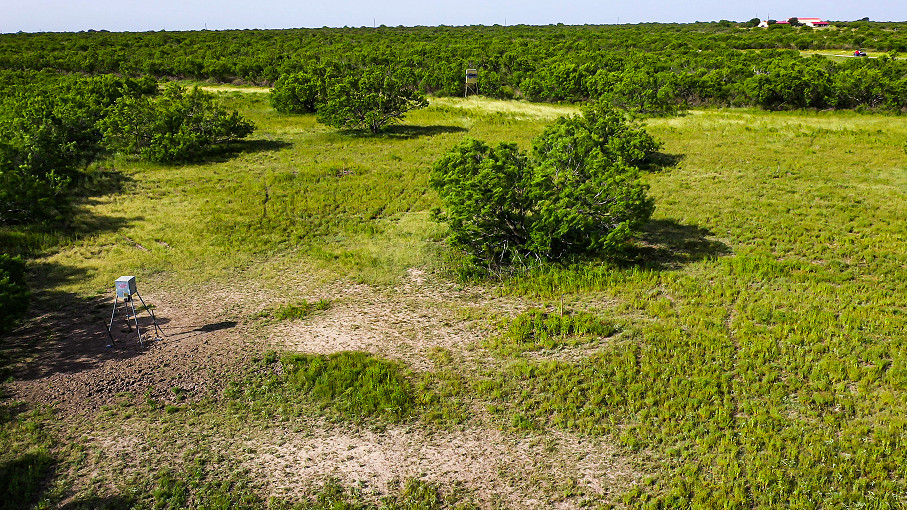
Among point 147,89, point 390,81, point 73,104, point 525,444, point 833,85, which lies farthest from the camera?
point 147,89

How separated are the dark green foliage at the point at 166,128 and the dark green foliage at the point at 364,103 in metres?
5.36

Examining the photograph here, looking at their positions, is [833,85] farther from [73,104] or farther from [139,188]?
[73,104]

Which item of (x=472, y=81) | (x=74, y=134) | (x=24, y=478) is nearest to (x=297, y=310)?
(x=24, y=478)

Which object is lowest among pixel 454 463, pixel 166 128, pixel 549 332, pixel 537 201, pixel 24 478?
pixel 454 463

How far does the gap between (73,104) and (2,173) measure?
13.8m

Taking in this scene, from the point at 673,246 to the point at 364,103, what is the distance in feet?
69.1

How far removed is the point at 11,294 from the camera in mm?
12117

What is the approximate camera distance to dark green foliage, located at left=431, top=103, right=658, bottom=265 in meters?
16.2

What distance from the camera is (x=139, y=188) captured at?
2445 centimetres

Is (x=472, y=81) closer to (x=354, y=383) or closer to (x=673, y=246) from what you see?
(x=673, y=246)

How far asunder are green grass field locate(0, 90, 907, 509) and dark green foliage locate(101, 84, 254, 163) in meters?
2.22

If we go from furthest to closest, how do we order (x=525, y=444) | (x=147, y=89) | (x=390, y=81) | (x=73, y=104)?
(x=147, y=89)
(x=390, y=81)
(x=73, y=104)
(x=525, y=444)

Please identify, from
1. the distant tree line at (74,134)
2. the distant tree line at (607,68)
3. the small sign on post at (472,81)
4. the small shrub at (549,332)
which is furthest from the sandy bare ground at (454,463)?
the small sign on post at (472,81)

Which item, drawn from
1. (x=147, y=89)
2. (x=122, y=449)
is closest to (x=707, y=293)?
(x=122, y=449)
